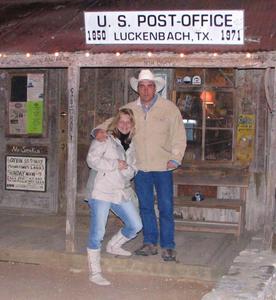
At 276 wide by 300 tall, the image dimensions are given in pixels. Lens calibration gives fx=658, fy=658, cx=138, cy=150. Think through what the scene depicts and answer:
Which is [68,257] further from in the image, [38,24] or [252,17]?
[252,17]

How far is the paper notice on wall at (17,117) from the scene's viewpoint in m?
10.5

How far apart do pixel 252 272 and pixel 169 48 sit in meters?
2.61

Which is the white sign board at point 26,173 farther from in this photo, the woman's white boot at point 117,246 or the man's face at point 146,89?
the man's face at point 146,89

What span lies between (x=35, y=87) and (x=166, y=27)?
12.1 feet

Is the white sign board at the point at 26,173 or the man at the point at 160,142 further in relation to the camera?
the white sign board at the point at 26,173

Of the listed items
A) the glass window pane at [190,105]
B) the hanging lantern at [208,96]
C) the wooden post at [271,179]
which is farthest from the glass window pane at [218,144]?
the wooden post at [271,179]

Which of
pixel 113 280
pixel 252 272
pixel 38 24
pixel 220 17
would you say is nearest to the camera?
pixel 252 272

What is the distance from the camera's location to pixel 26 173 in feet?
34.7

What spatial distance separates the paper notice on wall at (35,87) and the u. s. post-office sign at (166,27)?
9.43ft

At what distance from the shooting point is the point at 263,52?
704cm

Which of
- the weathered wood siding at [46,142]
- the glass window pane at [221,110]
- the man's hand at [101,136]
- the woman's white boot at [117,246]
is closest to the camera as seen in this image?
the man's hand at [101,136]

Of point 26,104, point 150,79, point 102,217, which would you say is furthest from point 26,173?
point 150,79

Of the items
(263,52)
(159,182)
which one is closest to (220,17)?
(263,52)

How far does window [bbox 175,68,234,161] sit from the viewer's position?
31.0 ft
